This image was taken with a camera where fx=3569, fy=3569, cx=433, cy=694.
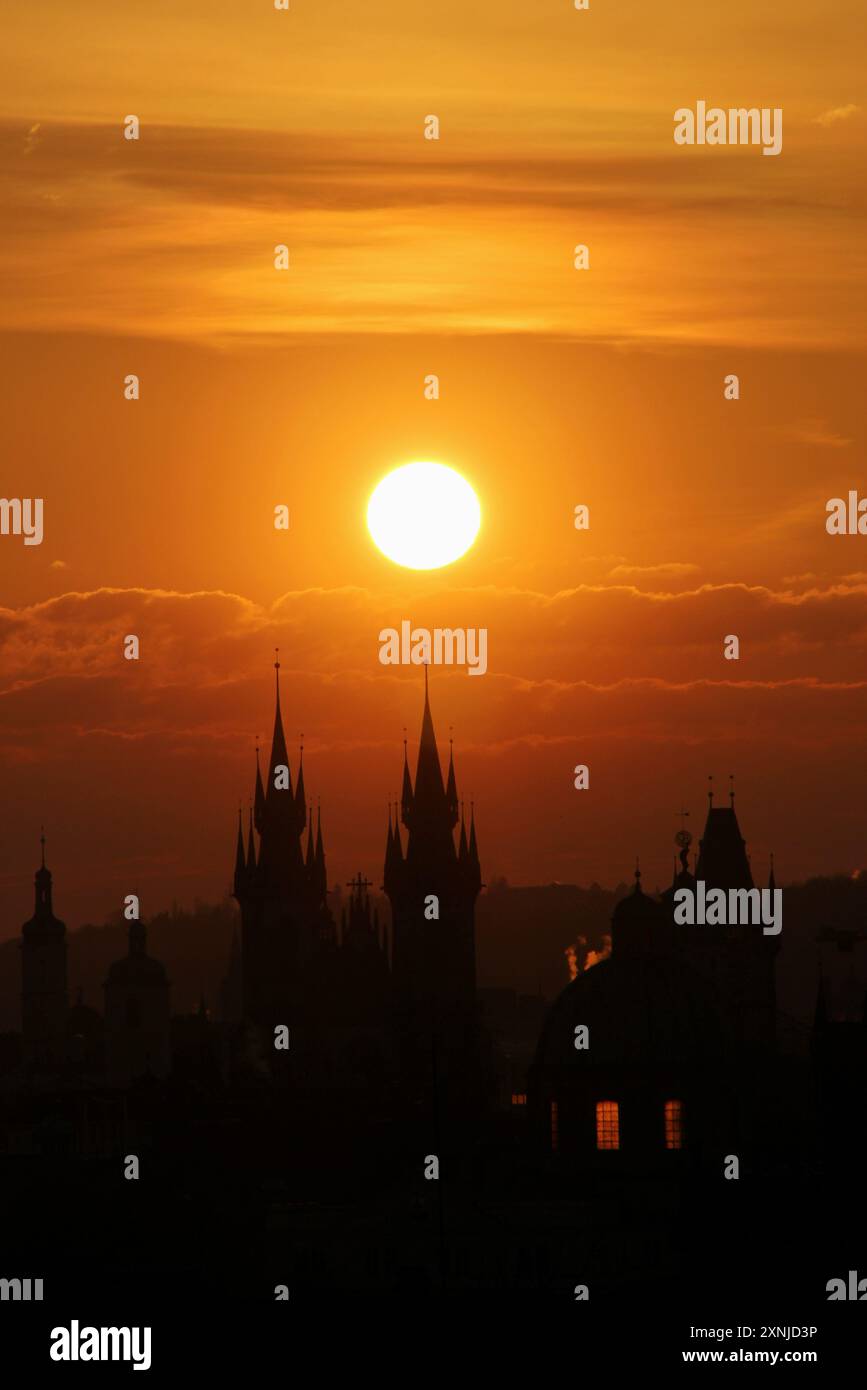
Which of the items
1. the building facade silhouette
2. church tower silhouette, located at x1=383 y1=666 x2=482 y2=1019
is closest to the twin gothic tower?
church tower silhouette, located at x1=383 y1=666 x2=482 y2=1019

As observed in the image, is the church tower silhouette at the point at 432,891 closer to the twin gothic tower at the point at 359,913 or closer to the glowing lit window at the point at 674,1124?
the twin gothic tower at the point at 359,913

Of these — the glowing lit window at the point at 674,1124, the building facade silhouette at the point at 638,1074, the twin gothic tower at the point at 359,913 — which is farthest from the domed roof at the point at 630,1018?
the twin gothic tower at the point at 359,913

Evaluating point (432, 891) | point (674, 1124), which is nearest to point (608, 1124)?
point (674, 1124)

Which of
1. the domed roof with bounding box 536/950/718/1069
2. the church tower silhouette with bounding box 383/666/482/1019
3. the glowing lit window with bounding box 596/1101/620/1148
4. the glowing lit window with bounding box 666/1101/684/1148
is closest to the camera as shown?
the domed roof with bounding box 536/950/718/1069

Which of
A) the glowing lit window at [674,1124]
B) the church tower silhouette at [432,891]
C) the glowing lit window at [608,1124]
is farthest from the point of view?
the church tower silhouette at [432,891]

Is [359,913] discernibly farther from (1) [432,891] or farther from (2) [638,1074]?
(2) [638,1074]

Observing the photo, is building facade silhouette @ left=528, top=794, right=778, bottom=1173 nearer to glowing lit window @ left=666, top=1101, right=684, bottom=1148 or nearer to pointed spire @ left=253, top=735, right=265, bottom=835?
glowing lit window @ left=666, top=1101, right=684, bottom=1148
